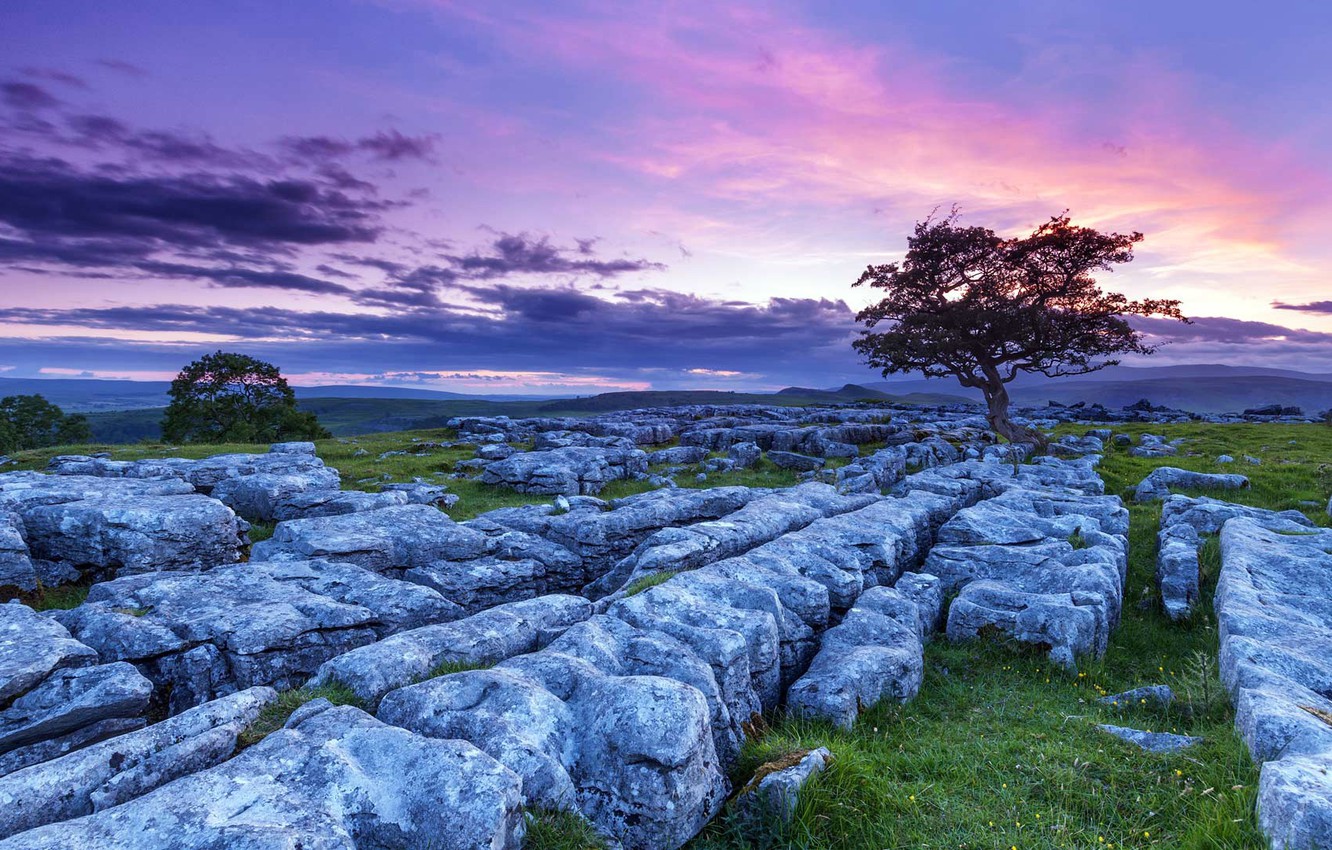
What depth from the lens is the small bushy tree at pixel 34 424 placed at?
74363 mm

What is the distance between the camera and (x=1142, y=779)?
7.05m

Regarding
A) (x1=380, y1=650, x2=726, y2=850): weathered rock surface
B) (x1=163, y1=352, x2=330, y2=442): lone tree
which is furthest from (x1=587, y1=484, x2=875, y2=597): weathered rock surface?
(x1=163, y1=352, x2=330, y2=442): lone tree

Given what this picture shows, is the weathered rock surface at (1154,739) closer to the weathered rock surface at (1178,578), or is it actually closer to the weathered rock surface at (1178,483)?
the weathered rock surface at (1178,578)

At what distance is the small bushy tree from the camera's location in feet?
244

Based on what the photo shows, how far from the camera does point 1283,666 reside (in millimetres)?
8633

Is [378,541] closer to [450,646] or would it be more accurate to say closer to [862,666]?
[450,646]

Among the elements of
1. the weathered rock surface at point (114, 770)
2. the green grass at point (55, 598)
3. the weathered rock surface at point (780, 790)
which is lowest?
the weathered rock surface at point (780, 790)

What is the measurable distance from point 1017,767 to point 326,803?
7.90 m

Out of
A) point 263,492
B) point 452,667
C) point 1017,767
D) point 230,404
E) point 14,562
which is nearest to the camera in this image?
point 1017,767

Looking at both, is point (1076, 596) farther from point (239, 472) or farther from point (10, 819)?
point (239, 472)

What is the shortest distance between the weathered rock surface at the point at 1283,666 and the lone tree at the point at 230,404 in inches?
3262

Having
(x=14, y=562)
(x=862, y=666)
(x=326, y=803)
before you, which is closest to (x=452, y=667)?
(x=326, y=803)

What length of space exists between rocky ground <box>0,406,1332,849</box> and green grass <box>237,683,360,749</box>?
5 centimetres

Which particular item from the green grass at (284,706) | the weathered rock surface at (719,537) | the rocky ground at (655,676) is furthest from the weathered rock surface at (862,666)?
the green grass at (284,706)
